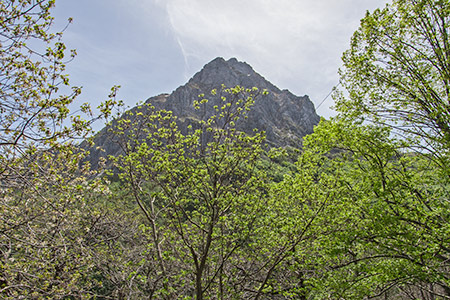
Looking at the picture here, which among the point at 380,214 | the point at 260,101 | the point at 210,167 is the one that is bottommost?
the point at 380,214

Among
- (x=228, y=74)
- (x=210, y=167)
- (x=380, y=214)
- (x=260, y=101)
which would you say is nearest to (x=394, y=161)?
(x=380, y=214)

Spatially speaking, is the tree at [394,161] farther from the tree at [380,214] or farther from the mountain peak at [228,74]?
the mountain peak at [228,74]

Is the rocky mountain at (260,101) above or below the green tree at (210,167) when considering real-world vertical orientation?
above

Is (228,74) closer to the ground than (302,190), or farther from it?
farther from it

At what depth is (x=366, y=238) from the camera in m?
7.84

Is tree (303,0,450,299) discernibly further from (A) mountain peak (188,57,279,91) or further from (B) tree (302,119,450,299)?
(A) mountain peak (188,57,279,91)

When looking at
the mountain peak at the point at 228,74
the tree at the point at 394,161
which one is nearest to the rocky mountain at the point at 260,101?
the mountain peak at the point at 228,74

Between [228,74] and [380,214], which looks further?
[228,74]

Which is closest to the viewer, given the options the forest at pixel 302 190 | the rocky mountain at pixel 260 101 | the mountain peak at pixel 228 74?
the forest at pixel 302 190

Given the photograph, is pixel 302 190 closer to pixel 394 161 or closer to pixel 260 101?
pixel 394 161

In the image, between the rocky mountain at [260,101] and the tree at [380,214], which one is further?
the rocky mountain at [260,101]

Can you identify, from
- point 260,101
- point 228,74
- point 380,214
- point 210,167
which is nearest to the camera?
point 210,167

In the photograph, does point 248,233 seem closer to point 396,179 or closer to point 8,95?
point 396,179

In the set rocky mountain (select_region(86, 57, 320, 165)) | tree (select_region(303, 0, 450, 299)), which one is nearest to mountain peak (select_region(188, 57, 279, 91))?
rocky mountain (select_region(86, 57, 320, 165))
